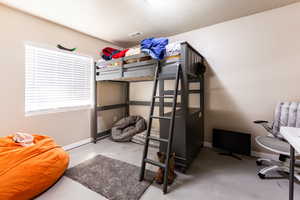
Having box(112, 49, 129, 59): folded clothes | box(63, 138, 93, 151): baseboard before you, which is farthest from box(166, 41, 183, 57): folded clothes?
box(63, 138, 93, 151): baseboard

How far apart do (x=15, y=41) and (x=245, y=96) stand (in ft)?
12.7

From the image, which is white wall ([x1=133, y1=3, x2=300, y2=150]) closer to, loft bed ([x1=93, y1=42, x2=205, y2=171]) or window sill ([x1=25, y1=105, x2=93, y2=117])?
loft bed ([x1=93, y1=42, x2=205, y2=171])

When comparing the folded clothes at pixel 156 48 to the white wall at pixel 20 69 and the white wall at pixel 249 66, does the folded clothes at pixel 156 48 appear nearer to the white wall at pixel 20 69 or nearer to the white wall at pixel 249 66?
the white wall at pixel 249 66

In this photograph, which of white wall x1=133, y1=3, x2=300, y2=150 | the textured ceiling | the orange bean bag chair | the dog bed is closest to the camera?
the orange bean bag chair

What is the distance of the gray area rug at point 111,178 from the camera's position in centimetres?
149

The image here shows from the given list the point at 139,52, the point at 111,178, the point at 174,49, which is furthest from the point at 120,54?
the point at 111,178

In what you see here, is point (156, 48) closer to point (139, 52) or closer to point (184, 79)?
point (139, 52)

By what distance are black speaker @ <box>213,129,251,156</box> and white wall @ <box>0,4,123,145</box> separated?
293 cm

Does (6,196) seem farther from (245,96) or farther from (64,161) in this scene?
(245,96)

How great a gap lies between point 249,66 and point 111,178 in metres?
2.83

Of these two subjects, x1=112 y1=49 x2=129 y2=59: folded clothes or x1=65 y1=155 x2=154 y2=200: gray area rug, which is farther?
x1=112 y1=49 x2=129 y2=59: folded clothes

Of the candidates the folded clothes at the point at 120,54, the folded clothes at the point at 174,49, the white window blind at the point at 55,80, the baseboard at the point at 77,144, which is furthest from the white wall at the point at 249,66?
the baseboard at the point at 77,144

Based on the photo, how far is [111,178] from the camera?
1742 mm

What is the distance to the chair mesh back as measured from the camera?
1758 mm
